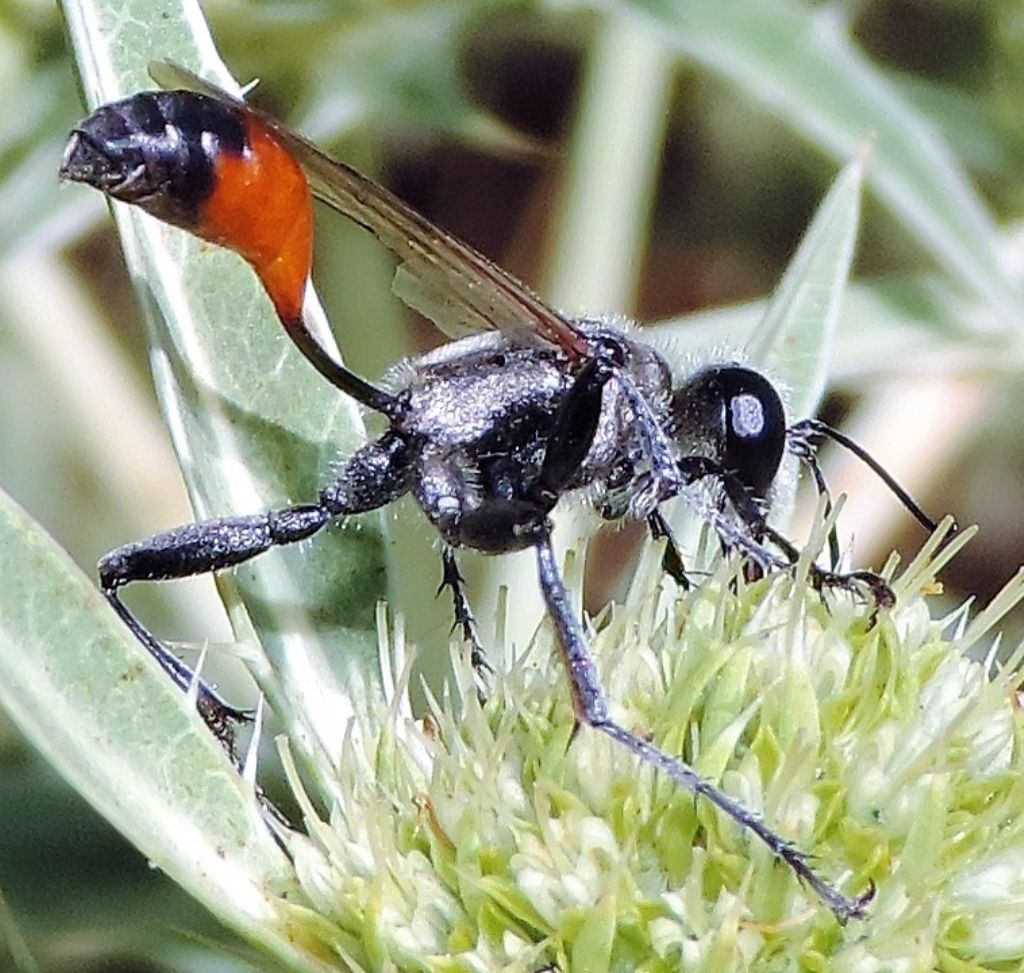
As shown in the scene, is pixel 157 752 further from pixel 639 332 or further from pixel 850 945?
pixel 639 332

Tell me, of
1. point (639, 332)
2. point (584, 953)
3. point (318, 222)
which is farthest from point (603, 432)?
point (318, 222)

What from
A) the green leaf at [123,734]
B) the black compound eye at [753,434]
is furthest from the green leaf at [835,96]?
the green leaf at [123,734]

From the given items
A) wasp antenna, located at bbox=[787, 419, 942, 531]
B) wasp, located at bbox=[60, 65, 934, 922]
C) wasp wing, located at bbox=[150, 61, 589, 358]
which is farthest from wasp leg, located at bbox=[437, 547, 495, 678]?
wasp antenna, located at bbox=[787, 419, 942, 531]

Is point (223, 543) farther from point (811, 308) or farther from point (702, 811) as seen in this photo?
point (811, 308)

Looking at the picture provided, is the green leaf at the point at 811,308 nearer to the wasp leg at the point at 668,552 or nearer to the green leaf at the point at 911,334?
the wasp leg at the point at 668,552

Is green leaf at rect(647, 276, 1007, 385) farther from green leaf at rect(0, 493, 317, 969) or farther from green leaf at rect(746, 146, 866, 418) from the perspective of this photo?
green leaf at rect(0, 493, 317, 969)
